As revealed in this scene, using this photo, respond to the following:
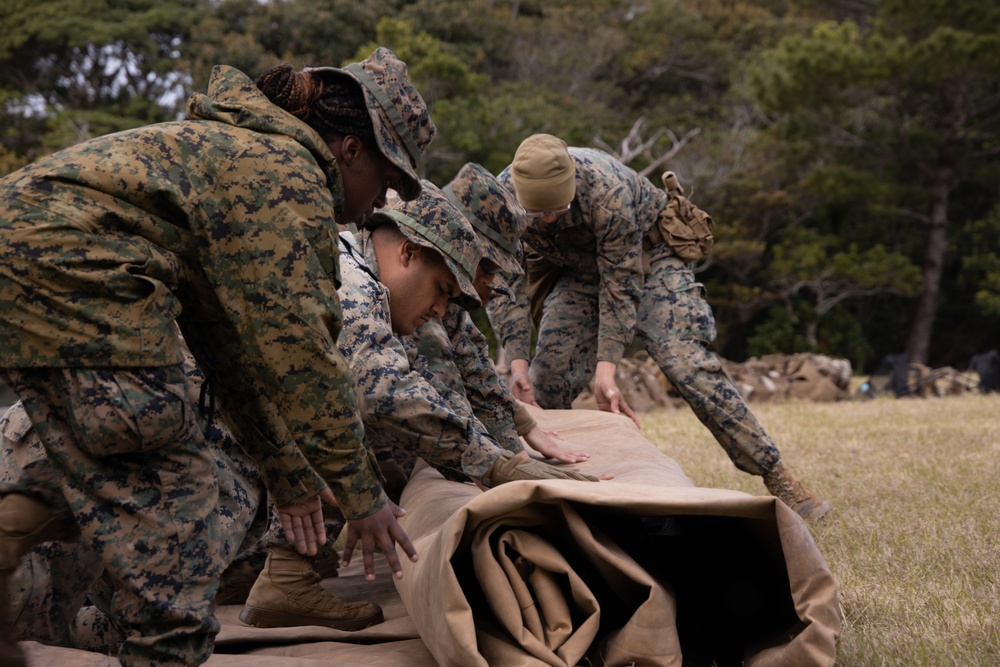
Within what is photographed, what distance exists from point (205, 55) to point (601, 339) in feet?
58.0

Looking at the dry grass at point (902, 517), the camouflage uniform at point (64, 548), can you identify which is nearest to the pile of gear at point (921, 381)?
the dry grass at point (902, 517)

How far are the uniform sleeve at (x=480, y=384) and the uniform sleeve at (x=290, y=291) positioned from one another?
1.81m

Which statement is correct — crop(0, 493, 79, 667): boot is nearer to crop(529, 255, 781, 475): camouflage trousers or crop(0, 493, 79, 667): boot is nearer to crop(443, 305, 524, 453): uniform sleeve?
crop(443, 305, 524, 453): uniform sleeve

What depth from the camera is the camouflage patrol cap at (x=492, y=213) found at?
12.6ft

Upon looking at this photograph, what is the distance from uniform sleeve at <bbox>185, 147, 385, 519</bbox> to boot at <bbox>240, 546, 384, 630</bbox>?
0.98m

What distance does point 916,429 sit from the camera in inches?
313

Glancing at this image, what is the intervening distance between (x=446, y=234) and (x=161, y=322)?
52.2 inches

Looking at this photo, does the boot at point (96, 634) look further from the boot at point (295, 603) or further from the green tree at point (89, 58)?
the green tree at point (89, 58)

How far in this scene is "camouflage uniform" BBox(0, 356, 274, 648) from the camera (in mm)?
2387

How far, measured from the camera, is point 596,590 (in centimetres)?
262

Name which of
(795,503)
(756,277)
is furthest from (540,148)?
(756,277)

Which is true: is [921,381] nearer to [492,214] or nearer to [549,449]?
[549,449]

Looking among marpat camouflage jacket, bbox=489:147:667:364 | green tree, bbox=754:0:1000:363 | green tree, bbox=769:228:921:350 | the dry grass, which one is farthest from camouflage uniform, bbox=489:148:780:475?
green tree, bbox=769:228:921:350

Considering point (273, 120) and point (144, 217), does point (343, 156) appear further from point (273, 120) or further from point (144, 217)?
point (144, 217)
